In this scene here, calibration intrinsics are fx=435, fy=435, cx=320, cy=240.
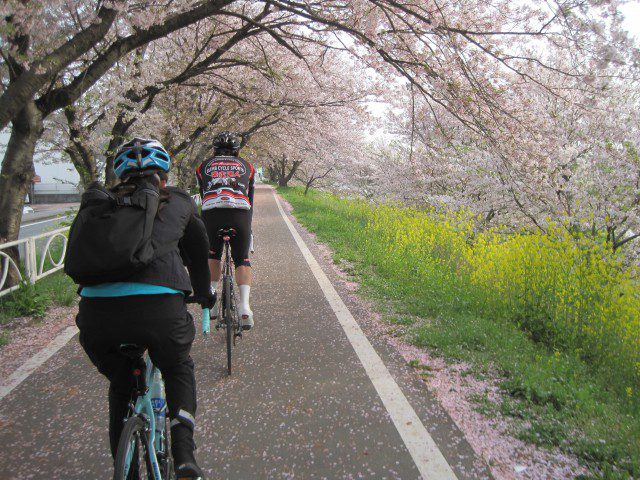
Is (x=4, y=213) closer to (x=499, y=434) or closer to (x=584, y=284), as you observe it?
(x=499, y=434)

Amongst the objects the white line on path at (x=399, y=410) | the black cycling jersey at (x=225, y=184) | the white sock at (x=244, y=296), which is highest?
the black cycling jersey at (x=225, y=184)

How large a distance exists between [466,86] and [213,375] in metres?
4.92

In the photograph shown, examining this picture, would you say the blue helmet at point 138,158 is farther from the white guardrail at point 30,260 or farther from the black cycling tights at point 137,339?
the white guardrail at point 30,260

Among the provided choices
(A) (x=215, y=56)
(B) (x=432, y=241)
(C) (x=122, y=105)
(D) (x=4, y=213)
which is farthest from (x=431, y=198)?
(D) (x=4, y=213)

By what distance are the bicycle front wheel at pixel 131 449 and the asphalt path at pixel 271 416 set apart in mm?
861

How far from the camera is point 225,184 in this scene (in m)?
4.21

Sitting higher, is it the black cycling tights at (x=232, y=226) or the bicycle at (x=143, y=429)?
the black cycling tights at (x=232, y=226)

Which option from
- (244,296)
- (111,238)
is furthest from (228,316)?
(111,238)

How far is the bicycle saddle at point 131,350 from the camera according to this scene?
189cm

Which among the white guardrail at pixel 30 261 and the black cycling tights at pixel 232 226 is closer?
the black cycling tights at pixel 232 226

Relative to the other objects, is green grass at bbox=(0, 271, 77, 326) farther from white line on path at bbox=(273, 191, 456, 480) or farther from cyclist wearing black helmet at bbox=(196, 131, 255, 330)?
white line on path at bbox=(273, 191, 456, 480)

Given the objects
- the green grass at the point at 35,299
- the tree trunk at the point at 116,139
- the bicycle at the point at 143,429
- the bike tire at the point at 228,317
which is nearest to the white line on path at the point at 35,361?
the green grass at the point at 35,299

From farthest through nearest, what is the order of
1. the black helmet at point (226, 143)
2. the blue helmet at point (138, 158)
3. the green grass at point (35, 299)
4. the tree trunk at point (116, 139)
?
the tree trunk at point (116, 139)
the green grass at point (35, 299)
the black helmet at point (226, 143)
the blue helmet at point (138, 158)

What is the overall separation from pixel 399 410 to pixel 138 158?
2509 mm
